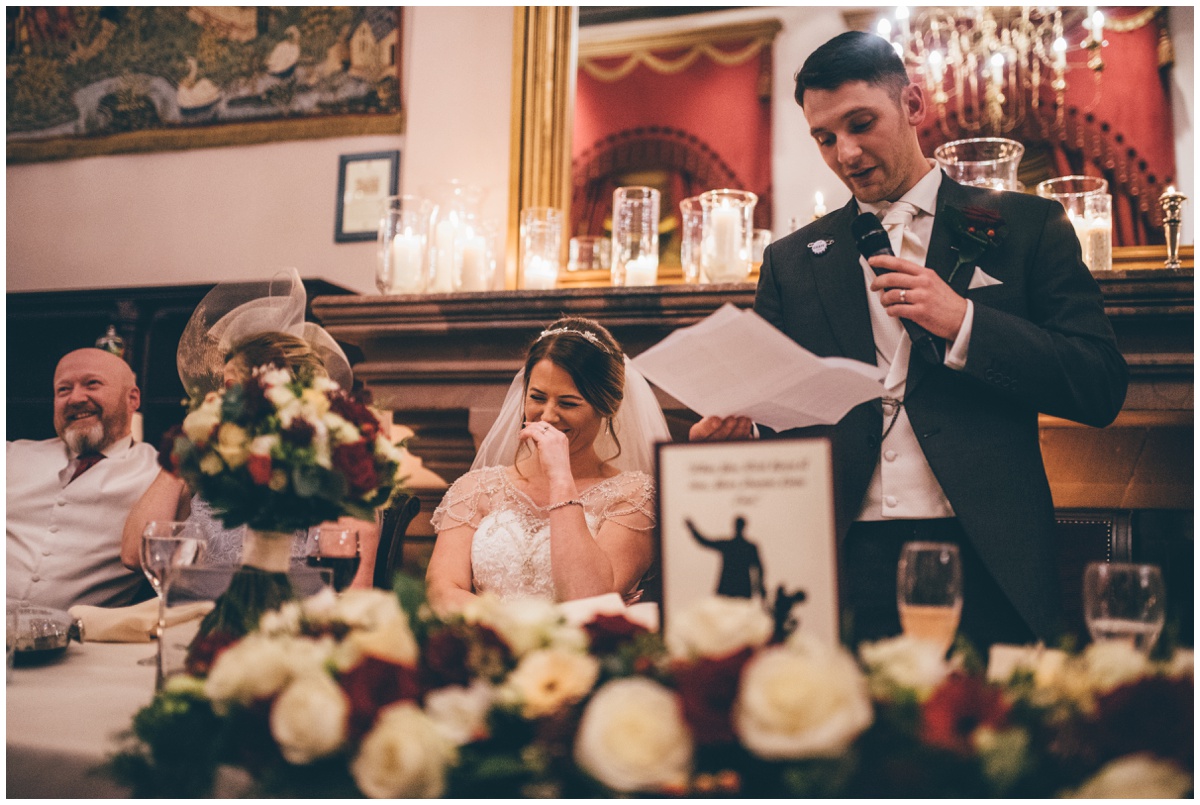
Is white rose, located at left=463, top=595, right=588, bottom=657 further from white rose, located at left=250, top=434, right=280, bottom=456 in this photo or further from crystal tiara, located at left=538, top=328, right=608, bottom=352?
crystal tiara, located at left=538, top=328, right=608, bottom=352

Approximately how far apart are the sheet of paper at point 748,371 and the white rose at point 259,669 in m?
0.41

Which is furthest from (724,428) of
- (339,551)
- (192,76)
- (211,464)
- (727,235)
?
(192,76)

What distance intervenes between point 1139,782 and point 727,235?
219 cm

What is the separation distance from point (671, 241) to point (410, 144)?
102cm

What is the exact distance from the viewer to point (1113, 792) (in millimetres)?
582

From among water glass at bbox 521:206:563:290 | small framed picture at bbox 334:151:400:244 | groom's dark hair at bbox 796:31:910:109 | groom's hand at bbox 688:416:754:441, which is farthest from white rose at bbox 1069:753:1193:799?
small framed picture at bbox 334:151:400:244

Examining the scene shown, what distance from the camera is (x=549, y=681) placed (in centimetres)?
68

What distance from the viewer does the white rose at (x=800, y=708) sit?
1.85 ft

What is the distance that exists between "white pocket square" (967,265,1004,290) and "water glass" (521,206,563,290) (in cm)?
155

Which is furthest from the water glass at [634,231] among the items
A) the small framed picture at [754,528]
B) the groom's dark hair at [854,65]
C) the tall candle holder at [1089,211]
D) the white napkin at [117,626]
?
the small framed picture at [754,528]

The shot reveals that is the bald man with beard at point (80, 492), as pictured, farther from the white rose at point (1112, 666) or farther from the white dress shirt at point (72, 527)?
the white rose at point (1112, 666)

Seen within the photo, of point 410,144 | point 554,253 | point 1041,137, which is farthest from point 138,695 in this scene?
point 1041,137

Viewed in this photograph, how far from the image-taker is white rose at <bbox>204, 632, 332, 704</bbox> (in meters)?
0.73

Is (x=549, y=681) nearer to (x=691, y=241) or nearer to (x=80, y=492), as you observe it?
(x=691, y=241)
